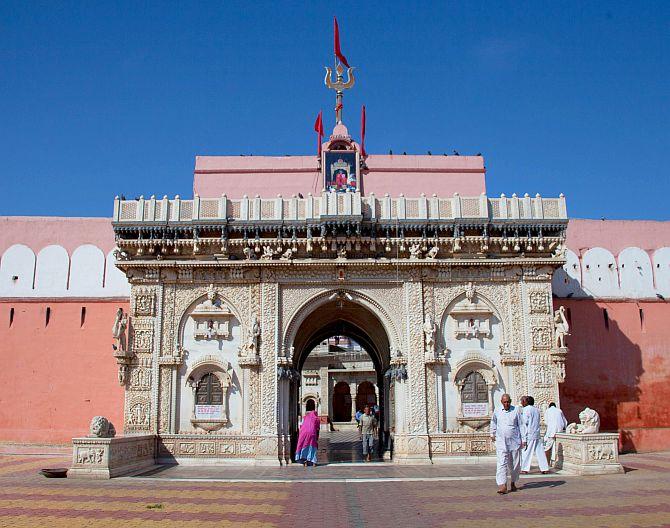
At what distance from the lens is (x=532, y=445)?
12.1 metres

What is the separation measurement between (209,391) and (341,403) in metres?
25.1

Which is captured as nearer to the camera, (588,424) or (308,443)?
(588,424)

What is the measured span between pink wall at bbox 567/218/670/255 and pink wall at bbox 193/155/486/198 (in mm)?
3671

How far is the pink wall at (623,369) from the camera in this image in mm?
18141

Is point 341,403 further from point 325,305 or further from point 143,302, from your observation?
point 143,302

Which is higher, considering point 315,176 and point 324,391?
point 315,176

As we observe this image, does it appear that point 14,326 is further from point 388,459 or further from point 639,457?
point 639,457

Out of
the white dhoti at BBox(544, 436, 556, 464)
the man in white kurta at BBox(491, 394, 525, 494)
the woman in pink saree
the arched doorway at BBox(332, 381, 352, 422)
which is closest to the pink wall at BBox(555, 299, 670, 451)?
the white dhoti at BBox(544, 436, 556, 464)

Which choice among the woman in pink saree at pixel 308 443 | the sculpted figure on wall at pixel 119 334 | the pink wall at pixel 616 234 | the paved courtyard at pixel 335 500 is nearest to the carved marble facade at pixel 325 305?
the sculpted figure on wall at pixel 119 334

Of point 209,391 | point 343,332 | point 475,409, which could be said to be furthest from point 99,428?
point 343,332

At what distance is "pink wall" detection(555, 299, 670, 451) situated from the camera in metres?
18.1

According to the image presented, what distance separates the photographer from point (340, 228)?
16.0m

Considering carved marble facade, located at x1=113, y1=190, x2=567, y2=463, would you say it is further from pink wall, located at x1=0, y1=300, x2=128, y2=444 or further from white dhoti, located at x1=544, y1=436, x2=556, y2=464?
pink wall, located at x1=0, y1=300, x2=128, y2=444

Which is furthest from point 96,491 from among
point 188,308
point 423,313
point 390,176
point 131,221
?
point 390,176
